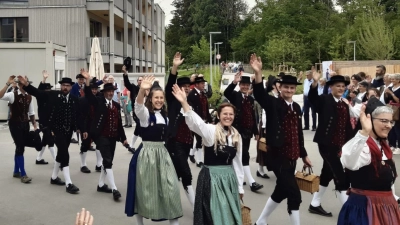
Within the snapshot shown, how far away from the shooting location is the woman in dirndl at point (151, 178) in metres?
5.46

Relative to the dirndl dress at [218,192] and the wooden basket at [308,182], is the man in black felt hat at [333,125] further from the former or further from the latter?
the dirndl dress at [218,192]

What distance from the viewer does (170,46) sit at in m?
94.8

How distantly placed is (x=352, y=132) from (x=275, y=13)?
5283 centimetres

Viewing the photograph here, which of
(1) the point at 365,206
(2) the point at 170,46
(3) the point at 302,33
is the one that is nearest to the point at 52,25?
(1) the point at 365,206

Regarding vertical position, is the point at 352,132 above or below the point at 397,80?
below

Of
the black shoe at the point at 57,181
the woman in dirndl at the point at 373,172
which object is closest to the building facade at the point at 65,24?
the black shoe at the point at 57,181

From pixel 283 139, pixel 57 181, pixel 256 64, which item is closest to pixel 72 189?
pixel 57 181

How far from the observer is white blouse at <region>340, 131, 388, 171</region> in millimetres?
3869

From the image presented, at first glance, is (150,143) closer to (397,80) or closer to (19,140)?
(19,140)

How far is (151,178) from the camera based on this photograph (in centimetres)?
551

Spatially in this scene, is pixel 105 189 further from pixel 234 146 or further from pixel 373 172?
pixel 373 172

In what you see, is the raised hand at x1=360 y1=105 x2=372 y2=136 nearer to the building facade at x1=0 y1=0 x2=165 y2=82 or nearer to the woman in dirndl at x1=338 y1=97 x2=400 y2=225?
the woman in dirndl at x1=338 y1=97 x2=400 y2=225

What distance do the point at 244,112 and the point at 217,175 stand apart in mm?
3389

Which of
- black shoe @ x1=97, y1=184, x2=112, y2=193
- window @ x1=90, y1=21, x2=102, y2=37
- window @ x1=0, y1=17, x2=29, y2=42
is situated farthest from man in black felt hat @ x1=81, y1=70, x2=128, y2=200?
window @ x1=90, y1=21, x2=102, y2=37
